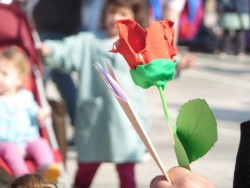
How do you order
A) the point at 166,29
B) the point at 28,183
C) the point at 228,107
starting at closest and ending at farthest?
1. the point at 166,29
2. the point at 28,183
3. the point at 228,107

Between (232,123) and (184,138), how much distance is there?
20.3ft

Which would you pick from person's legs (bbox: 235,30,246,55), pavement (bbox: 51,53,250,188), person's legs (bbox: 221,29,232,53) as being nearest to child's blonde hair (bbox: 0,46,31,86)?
pavement (bbox: 51,53,250,188)

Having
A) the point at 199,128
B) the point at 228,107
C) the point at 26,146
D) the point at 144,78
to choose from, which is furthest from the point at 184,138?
the point at 228,107

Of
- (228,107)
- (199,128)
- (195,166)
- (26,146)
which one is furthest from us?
(228,107)

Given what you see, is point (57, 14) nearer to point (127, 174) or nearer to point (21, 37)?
point (21, 37)

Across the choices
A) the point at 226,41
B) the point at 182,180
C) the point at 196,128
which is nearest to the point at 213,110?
the point at 226,41

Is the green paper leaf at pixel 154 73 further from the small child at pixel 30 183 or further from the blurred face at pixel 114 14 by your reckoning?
the blurred face at pixel 114 14

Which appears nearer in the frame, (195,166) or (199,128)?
(199,128)

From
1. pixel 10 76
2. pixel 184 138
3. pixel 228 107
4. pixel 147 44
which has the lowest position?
pixel 228 107

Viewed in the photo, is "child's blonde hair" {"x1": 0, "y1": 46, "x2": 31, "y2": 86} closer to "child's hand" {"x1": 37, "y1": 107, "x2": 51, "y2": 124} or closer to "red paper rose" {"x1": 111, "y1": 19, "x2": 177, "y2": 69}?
"child's hand" {"x1": 37, "y1": 107, "x2": 51, "y2": 124}

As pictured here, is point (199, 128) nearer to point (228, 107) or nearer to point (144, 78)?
point (144, 78)

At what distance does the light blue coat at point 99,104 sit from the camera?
16.8ft

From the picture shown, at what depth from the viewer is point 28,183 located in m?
2.95

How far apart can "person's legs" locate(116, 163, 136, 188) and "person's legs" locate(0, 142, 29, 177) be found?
0.71 m
